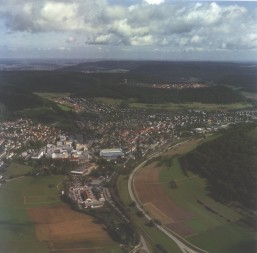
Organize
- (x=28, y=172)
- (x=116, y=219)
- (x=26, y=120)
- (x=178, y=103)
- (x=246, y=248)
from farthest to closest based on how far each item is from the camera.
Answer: (x=178, y=103) → (x=26, y=120) → (x=28, y=172) → (x=116, y=219) → (x=246, y=248)

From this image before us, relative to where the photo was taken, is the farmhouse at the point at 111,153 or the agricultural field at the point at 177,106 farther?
the agricultural field at the point at 177,106

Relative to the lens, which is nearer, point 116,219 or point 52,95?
point 116,219

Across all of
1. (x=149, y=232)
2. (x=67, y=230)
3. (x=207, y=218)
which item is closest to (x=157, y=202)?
(x=207, y=218)

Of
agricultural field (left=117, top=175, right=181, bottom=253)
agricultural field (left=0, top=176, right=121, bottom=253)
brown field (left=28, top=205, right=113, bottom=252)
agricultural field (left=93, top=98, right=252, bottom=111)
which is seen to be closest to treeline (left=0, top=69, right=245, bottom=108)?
agricultural field (left=93, top=98, right=252, bottom=111)

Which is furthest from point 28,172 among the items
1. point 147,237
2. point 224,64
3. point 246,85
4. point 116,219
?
point 224,64

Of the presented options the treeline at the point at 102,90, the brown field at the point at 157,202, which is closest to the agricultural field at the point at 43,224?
the brown field at the point at 157,202

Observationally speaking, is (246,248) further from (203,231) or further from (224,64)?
(224,64)

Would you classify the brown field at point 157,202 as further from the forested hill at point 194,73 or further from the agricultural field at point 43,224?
the forested hill at point 194,73
